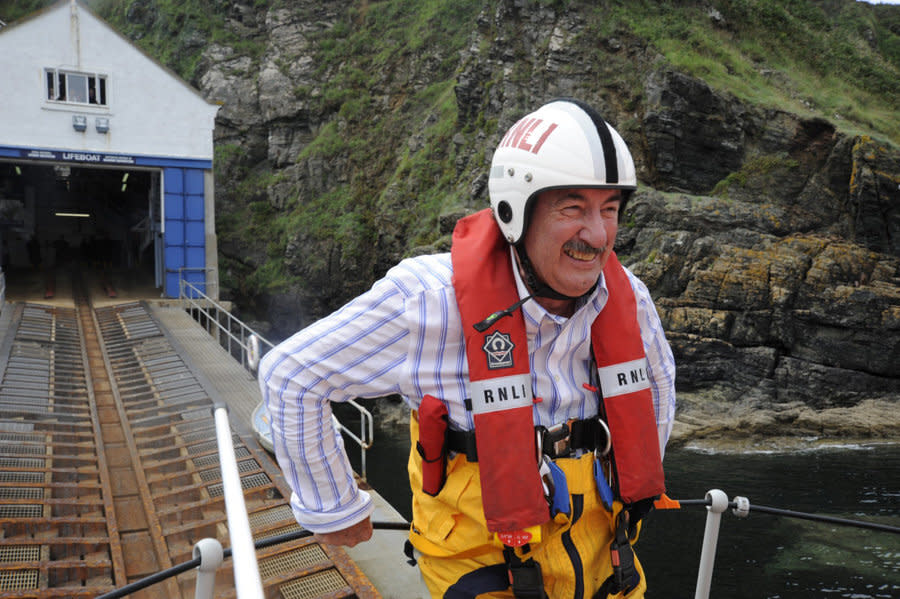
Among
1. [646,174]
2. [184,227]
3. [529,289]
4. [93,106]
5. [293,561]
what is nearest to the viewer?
[529,289]

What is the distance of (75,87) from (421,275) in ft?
76.7

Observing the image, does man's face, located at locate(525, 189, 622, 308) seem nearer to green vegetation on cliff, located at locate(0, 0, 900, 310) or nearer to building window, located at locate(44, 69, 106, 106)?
green vegetation on cliff, located at locate(0, 0, 900, 310)

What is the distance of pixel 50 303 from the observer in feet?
58.8

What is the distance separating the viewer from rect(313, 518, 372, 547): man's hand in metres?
2.20

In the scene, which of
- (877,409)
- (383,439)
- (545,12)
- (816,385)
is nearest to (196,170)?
(383,439)

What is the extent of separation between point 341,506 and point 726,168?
2268cm

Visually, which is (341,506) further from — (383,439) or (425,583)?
(383,439)

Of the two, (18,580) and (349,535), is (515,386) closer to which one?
(349,535)

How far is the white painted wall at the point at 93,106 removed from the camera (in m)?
20.3

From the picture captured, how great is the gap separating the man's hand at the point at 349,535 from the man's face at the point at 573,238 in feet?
3.34

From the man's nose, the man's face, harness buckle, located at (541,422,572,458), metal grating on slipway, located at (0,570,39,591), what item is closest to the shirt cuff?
harness buckle, located at (541,422,572,458)

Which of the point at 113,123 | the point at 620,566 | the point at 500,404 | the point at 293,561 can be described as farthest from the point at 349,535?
the point at 113,123

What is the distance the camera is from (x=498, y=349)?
1948mm

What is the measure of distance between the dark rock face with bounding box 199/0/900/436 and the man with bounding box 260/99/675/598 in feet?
55.7
